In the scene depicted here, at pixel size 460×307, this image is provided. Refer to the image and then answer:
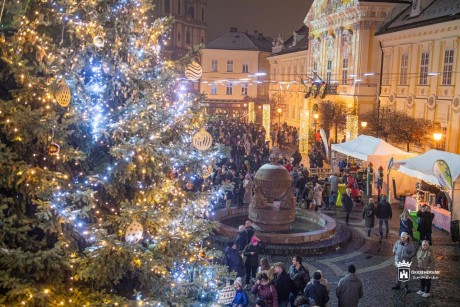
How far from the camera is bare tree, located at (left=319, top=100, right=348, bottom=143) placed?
35.9 metres

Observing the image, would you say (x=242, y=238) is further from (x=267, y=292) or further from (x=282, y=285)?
(x=267, y=292)

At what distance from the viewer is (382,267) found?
13273 mm

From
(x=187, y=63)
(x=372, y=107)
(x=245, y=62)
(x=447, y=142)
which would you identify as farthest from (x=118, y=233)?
(x=245, y=62)

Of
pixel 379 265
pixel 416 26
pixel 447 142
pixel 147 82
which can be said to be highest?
pixel 416 26

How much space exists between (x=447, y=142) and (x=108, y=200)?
2408cm

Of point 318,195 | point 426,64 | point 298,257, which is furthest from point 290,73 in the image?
point 298,257

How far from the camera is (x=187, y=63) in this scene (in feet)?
23.8

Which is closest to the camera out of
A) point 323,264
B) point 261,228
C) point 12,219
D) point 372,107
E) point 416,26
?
point 12,219

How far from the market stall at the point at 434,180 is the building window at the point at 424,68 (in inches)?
468

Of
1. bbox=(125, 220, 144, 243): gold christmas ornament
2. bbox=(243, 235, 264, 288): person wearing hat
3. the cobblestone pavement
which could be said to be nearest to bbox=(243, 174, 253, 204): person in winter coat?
the cobblestone pavement

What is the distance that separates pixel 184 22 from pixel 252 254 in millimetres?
74863

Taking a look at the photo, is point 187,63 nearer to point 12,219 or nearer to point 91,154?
point 91,154

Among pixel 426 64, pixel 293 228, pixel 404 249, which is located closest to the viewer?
pixel 404 249

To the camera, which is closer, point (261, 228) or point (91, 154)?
point (91, 154)
